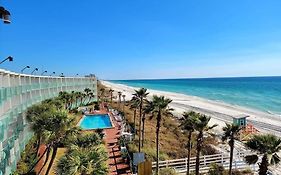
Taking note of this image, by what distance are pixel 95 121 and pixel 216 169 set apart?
27865 mm

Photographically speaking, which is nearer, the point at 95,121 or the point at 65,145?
the point at 65,145

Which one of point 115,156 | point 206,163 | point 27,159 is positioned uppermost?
point 27,159

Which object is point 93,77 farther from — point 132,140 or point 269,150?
point 269,150

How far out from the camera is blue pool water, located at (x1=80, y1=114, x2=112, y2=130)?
4403 cm

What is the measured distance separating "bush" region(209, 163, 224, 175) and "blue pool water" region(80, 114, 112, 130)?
74.0 ft

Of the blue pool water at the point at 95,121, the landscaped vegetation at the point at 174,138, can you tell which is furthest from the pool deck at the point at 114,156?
the blue pool water at the point at 95,121

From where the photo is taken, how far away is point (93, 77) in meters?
69.8

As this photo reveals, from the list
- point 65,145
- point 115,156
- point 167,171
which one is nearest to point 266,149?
point 167,171

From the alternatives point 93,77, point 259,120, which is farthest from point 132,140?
point 93,77

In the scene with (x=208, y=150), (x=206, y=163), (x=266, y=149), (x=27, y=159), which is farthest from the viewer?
(x=208, y=150)

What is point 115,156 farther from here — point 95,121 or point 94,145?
point 95,121

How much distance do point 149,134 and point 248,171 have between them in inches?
600

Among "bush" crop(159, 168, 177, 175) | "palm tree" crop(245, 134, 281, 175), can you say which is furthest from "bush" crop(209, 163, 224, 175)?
"palm tree" crop(245, 134, 281, 175)

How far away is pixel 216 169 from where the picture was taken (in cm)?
2289
